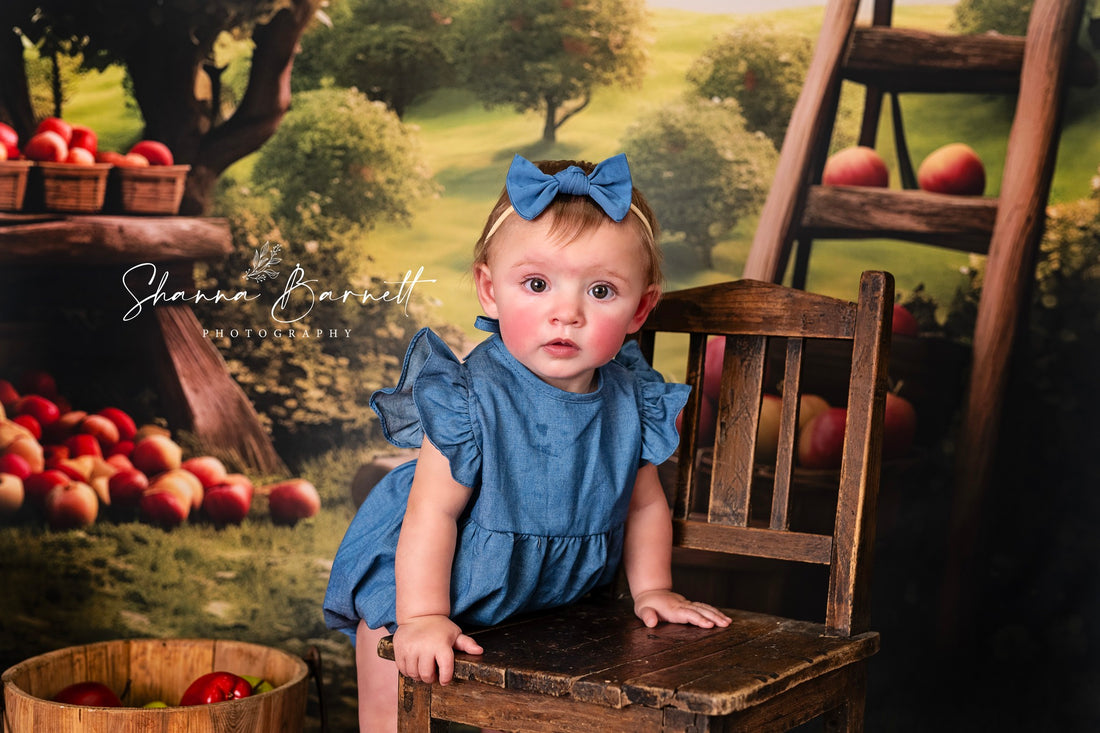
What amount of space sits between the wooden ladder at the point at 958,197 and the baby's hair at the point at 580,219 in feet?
2.83

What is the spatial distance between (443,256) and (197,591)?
33.8 inches

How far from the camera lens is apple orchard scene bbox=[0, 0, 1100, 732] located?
2.24 m

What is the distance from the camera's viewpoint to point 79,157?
226 cm

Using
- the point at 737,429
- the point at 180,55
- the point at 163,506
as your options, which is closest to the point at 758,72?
the point at 737,429

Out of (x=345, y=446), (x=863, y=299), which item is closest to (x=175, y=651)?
(x=345, y=446)

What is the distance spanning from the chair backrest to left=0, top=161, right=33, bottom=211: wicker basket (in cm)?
133

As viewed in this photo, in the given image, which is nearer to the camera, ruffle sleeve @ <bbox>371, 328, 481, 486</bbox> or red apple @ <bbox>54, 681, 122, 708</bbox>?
ruffle sleeve @ <bbox>371, 328, 481, 486</bbox>

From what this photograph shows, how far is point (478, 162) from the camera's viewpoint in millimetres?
2344

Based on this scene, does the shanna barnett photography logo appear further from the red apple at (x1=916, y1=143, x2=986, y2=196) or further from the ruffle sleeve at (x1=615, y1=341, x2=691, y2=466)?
the red apple at (x1=916, y1=143, x2=986, y2=196)

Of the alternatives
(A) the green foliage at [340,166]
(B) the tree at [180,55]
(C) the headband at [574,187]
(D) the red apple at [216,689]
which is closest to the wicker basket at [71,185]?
(B) the tree at [180,55]

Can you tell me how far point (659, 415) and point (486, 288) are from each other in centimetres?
31

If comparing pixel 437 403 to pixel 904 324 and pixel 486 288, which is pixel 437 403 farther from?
pixel 904 324

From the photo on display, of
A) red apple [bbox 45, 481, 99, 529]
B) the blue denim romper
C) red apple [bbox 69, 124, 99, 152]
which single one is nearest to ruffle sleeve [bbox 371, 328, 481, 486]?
the blue denim romper

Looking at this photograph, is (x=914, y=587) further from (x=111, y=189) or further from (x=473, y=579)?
(x=111, y=189)
